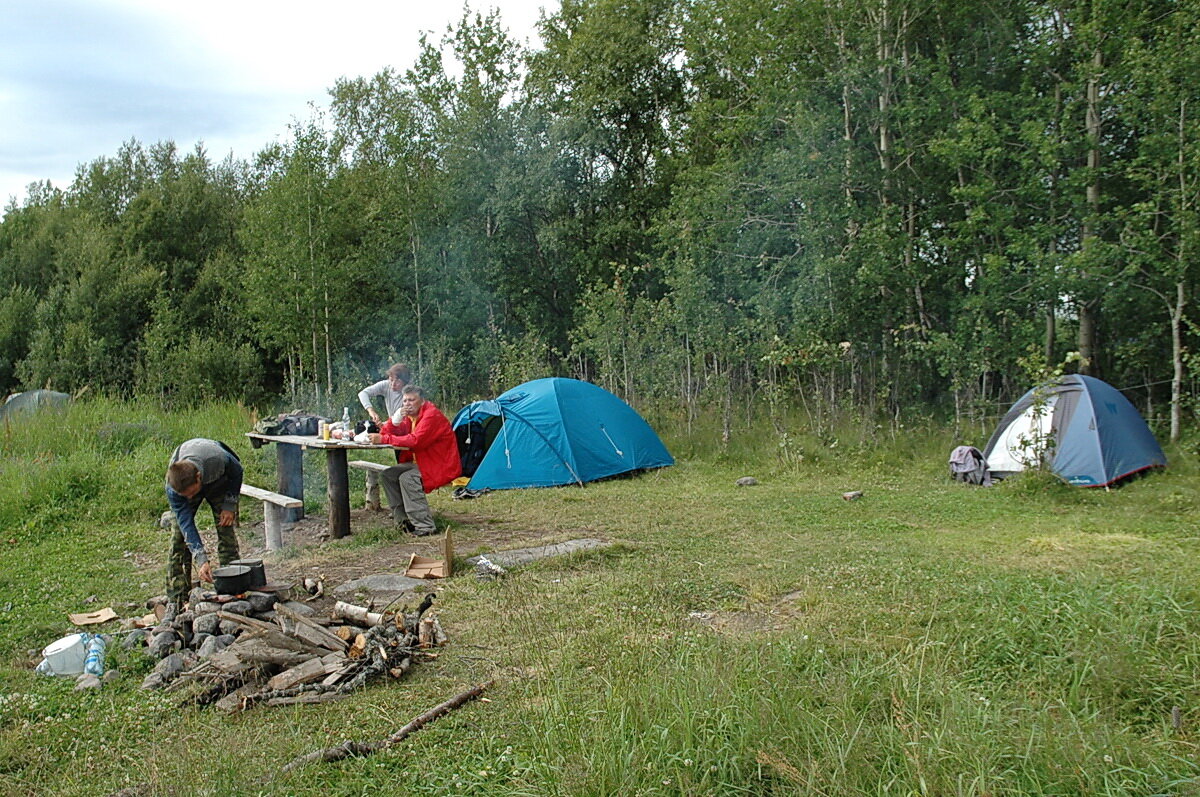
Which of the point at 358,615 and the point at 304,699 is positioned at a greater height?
the point at 358,615

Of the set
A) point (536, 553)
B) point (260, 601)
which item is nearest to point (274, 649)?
point (260, 601)

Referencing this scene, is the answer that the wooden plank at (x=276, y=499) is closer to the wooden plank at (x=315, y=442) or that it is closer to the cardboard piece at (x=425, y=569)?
the wooden plank at (x=315, y=442)

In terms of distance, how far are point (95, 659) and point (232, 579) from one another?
73cm

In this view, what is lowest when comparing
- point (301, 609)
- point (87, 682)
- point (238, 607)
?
point (87, 682)

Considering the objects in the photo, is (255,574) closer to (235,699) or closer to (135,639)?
(135,639)

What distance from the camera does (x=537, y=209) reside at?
60.0ft

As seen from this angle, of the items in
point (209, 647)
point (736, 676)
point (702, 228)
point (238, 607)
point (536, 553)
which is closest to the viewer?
point (736, 676)

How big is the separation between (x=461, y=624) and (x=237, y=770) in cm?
186

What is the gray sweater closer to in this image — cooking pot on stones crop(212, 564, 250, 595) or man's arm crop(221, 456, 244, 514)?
man's arm crop(221, 456, 244, 514)

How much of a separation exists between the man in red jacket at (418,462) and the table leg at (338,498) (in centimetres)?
34

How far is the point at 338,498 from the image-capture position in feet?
24.2

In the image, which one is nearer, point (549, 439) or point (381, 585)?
point (381, 585)

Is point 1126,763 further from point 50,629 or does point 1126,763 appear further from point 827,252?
point 827,252

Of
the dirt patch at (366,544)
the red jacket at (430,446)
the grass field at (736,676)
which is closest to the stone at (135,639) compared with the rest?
the grass field at (736,676)
